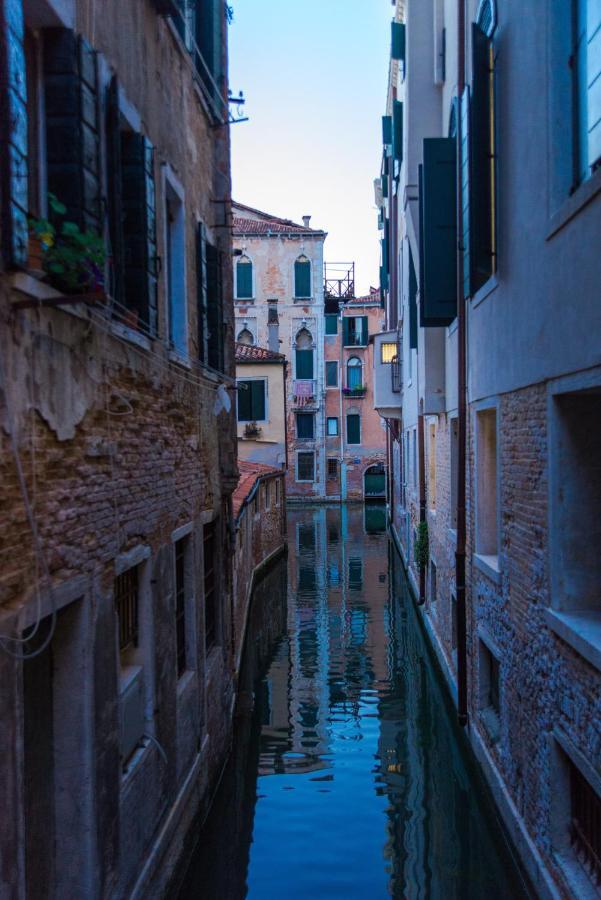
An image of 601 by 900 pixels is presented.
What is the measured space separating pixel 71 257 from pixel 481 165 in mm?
4527

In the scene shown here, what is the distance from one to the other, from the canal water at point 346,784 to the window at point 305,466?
2365cm

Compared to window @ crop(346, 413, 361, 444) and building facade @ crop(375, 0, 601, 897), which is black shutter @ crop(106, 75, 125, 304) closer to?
building facade @ crop(375, 0, 601, 897)

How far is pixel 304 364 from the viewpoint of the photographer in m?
37.8

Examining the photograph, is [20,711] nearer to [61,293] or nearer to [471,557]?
[61,293]

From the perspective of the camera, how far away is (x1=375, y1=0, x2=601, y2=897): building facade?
4660mm

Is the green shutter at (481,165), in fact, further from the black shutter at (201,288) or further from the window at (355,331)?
the window at (355,331)

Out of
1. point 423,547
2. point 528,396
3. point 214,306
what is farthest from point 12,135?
point 423,547

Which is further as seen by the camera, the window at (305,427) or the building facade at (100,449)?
the window at (305,427)

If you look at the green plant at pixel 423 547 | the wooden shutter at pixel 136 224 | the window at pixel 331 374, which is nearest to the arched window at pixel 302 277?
the window at pixel 331 374

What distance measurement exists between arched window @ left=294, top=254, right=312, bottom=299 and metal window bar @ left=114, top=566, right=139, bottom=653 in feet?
105

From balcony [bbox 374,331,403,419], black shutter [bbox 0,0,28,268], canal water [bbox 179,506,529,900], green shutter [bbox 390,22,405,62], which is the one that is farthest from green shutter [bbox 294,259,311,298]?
black shutter [bbox 0,0,28,268]

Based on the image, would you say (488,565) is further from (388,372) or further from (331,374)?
(331,374)

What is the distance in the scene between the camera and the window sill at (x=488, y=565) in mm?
7105

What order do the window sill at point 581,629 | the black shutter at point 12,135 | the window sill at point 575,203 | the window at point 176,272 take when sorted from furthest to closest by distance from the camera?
1. the window at point 176,272
2. the window sill at point 581,629
3. the window sill at point 575,203
4. the black shutter at point 12,135
